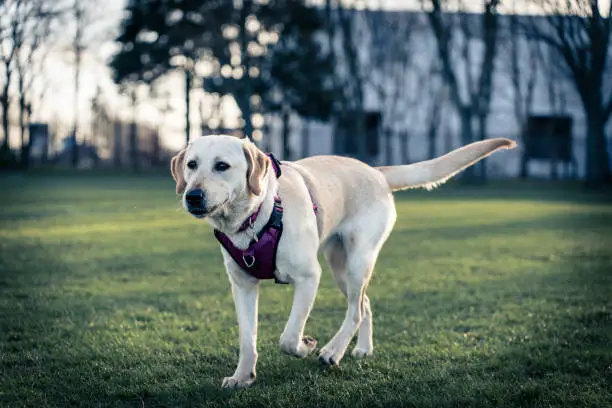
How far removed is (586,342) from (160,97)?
33068 mm

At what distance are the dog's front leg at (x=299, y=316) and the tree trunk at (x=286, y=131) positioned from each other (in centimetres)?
3306

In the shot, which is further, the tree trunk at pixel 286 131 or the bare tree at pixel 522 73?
the bare tree at pixel 522 73

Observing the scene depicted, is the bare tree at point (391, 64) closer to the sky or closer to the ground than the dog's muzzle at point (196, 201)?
closer to the sky

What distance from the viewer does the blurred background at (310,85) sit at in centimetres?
3259

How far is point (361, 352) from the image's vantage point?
4.69 metres

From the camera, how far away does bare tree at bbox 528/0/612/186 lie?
25172 millimetres

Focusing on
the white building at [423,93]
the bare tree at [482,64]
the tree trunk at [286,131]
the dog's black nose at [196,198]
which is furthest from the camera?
the white building at [423,93]

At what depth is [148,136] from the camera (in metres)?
38.2

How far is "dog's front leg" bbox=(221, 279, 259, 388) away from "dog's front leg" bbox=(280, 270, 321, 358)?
0.22 meters

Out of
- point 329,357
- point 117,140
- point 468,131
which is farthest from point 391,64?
point 329,357

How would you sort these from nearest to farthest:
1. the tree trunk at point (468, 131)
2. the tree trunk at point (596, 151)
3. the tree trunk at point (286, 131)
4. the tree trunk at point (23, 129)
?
the tree trunk at point (596, 151)
the tree trunk at point (468, 131)
the tree trunk at point (23, 129)
the tree trunk at point (286, 131)

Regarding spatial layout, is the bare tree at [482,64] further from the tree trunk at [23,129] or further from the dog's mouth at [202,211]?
the dog's mouth at [202,211]

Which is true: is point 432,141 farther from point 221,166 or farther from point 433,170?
point 221,166

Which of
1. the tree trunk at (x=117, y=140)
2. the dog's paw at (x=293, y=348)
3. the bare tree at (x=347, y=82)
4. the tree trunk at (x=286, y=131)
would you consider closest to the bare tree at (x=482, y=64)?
the bare tree at (x=347, y=82)
